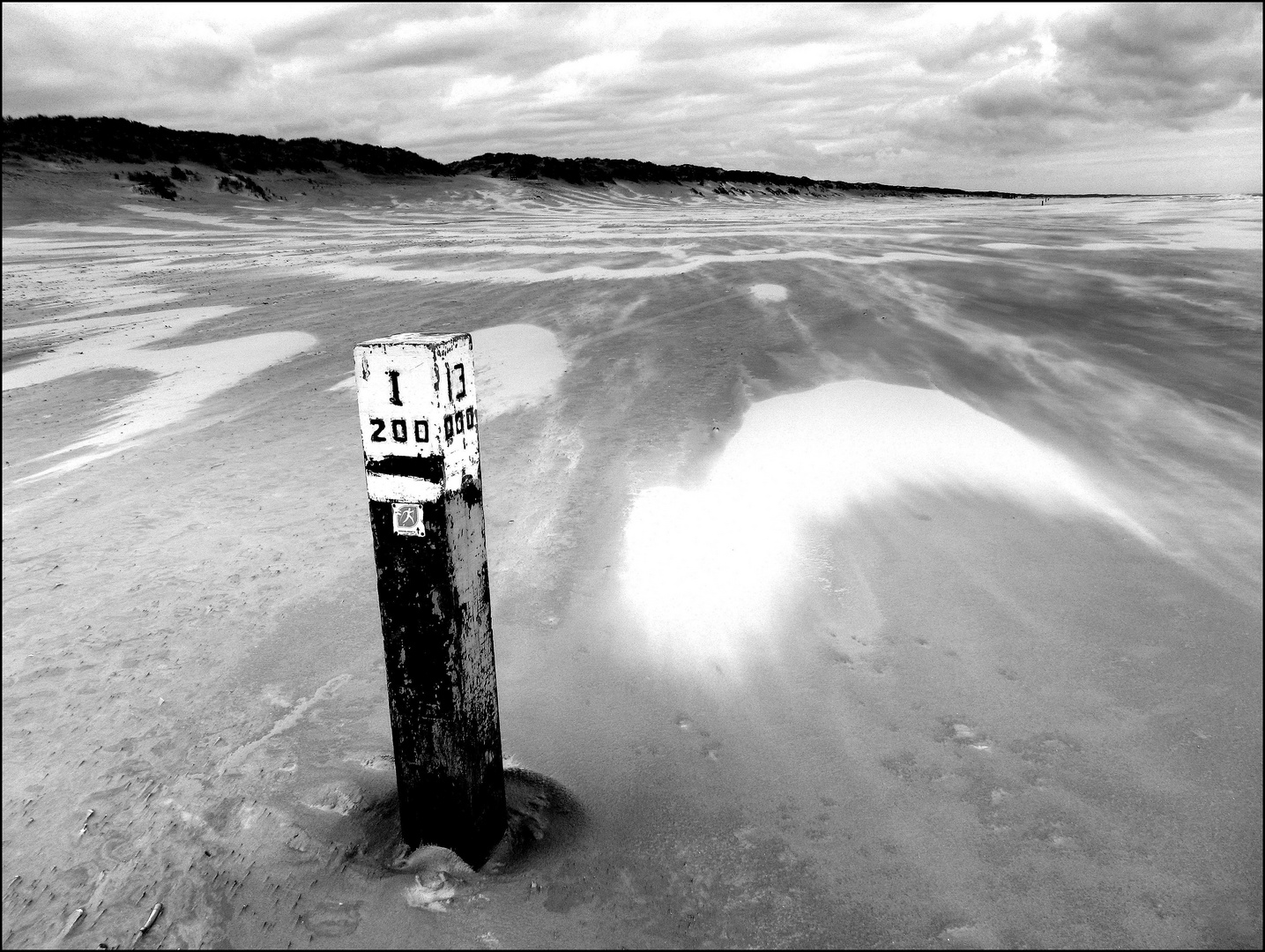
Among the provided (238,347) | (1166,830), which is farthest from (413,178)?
(1166,830)

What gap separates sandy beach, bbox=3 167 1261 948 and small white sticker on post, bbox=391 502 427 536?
1.12 meters

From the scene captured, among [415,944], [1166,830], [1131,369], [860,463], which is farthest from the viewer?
[1131,369]

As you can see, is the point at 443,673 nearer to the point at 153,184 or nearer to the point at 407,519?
the point at 407,519

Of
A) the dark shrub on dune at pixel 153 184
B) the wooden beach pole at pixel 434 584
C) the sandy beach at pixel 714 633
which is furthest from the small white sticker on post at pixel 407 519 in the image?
the dark shrub on dune at pixel 153 184

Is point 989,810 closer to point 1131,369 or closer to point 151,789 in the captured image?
point 151,789

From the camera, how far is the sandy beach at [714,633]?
2.48 meters

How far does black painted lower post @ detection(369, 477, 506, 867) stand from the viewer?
2164 millimetres

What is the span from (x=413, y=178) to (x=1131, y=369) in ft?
139

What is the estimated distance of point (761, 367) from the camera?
290 inches

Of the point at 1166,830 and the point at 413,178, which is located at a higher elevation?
the point at 413,178

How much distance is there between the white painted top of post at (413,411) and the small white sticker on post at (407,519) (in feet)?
0.07

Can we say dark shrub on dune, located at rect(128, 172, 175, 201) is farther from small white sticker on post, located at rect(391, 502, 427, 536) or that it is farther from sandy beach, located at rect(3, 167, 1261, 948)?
small white sticker on post, located at rect(391, 502, 427, 536)

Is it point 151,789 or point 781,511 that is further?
point 781,511

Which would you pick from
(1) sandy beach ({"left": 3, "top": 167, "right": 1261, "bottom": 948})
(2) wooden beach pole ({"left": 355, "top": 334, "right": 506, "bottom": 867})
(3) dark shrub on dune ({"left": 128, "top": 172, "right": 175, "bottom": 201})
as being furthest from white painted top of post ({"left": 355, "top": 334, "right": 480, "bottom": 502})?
(3) dark shrub on dune ({"left": 128, "top": 172, "right": 175, "bottom": 201})
